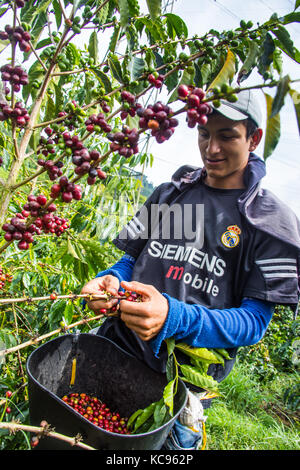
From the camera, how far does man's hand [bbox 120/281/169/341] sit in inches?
41.7

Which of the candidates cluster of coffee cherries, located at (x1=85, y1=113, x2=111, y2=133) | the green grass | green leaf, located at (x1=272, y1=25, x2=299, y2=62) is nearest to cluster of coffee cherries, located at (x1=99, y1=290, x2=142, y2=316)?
cluster of coffee cherries, located at (x1=85, y1=113, x2=111, y2=133)

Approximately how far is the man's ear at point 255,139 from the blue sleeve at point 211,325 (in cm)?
80

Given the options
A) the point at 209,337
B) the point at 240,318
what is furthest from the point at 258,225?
the point at 209,337

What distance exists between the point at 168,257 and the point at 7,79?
994 millimetres

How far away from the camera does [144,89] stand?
98 cm

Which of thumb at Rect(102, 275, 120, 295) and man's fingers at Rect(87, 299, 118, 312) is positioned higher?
thumb at Rect(102, 275, 120, 295)

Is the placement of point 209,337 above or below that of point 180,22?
below

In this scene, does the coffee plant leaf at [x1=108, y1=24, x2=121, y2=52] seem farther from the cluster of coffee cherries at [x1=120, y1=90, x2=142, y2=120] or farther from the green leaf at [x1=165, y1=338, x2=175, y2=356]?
the green leaf at [x1=165, y1=338, x2=175, y2=356]

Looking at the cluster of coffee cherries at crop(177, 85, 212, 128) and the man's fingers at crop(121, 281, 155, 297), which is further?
the man's fingers at crop(121, 281, 155, 297)

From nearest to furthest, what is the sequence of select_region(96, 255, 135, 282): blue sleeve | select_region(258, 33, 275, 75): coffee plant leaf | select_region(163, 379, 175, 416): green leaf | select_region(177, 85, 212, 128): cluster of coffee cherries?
select_region(177, 85, 212, 128): cluster of coffee cherries, select_region(258, 33, 275, 75): coffee plant leaf, select_region(163, 379, 175, 416): green leaf, select_region(96, 255, 135, 282): blue sleeve

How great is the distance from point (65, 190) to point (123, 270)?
3.26 feet

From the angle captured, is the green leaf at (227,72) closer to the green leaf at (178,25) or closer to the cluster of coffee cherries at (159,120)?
the cluster of coffee cherries at (159,120)
